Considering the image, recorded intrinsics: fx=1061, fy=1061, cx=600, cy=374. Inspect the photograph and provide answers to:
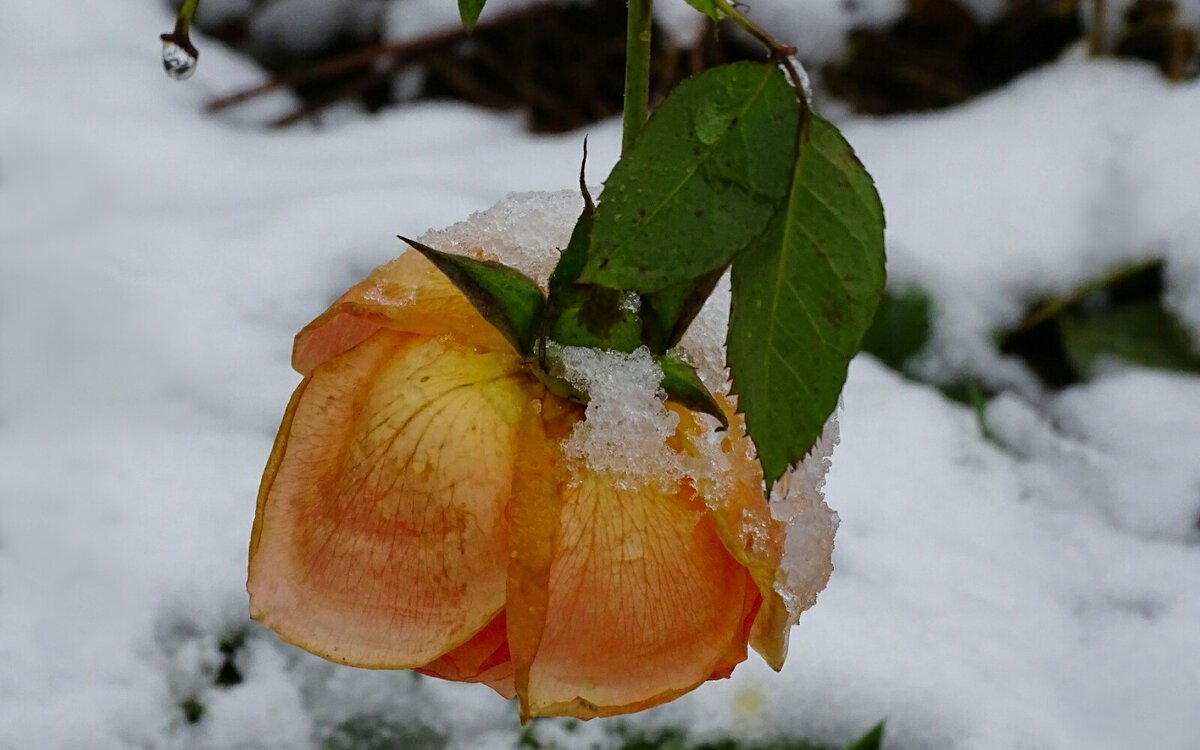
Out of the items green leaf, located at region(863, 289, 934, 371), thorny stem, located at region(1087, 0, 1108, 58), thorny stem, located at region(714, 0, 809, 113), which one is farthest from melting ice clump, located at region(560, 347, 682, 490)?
thorny stem, located at region(1087, 0, 1108, 58)

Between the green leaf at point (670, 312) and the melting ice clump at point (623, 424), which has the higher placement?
the green leaf at point (670, 312)

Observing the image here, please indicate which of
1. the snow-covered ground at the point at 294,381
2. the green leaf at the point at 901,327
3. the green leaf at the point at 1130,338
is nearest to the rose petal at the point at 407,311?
the snow-covered ground at the point at 294,381

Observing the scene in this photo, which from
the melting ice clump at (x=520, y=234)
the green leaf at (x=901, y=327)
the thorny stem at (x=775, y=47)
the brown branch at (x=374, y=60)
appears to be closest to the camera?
the thorny stem at (x=775, y=47)

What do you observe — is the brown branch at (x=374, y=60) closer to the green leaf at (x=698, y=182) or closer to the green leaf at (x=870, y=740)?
the green leaf at (x=870, y=740)

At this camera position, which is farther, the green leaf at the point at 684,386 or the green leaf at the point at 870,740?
the green leaf at the point at 870,740

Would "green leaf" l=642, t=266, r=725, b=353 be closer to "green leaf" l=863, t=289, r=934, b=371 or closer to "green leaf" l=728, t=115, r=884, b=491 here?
"green leaf" l=728, t=115, r=884, b=491

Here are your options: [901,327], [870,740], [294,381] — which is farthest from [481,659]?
[901,327]

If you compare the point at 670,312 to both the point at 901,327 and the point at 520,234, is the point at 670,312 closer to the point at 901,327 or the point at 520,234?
the point at 520,234
